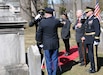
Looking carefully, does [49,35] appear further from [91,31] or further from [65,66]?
[65,66]

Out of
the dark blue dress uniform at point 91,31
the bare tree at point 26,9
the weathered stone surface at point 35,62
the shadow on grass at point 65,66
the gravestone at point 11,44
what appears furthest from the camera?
the bare tree at point 26,9

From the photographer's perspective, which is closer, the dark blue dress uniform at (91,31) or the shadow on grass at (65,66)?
the dark blue dress uniform at (91,31)

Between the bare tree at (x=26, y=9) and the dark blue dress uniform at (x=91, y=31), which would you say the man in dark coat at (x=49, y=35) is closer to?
the dark blue dress uniform at (x=91, y=31)

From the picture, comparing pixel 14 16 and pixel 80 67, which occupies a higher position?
pixel 14 16

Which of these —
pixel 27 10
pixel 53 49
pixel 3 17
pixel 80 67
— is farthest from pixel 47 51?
pixel 27 10

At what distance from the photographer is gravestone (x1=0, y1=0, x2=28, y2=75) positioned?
8.68 metres

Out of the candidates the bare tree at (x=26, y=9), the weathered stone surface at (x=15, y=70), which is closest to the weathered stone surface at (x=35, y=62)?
the weathered stone surface at (x=15, y=70)

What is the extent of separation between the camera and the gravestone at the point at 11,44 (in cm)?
868

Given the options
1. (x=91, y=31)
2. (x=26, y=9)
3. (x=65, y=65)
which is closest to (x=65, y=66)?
(x=65, y=65)

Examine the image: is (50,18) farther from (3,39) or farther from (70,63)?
(70,63)

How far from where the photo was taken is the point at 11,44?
28.9ft

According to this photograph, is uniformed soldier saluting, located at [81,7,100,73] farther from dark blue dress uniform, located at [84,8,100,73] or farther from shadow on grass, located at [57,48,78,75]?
shadow on grass, located at [57,48,78,75]

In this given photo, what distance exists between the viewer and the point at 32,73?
803 centimetres

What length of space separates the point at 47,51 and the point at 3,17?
4.59ft
